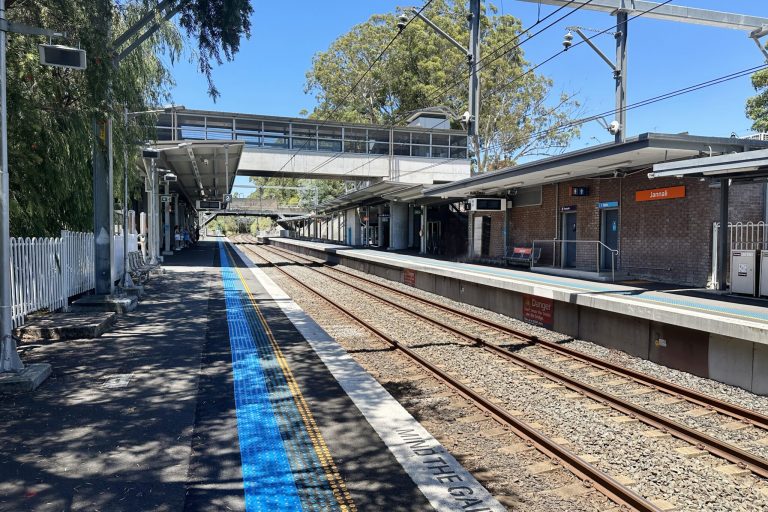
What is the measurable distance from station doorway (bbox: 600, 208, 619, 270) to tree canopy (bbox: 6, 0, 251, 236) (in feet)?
39.3

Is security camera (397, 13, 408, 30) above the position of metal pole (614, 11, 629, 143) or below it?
above

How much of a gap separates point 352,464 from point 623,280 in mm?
12199

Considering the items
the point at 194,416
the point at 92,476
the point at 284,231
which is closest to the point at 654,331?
the point at 194,416

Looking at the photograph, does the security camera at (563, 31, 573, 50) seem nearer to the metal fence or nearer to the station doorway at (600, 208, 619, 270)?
the station doorway at (600, 208, 619, 270)

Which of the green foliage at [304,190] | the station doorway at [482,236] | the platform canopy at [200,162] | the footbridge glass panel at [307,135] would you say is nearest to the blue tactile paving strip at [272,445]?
the platform canopy at [200,162]

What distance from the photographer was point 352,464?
178 inches

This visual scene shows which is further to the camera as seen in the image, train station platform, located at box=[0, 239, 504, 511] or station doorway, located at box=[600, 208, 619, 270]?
station doorway, located at box=[600, 208, 619, 270]

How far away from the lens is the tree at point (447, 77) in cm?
4094

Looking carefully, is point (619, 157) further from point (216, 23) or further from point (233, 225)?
point (233, 225)

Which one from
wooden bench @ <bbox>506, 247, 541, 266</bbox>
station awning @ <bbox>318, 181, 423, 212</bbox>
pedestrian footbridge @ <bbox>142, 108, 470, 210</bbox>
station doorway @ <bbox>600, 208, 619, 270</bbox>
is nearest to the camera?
station doorway @ <bbox>600, 208, 619, 270</bbox>

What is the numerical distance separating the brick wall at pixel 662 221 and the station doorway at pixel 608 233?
7.1 inches

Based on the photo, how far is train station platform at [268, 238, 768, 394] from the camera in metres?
7.22

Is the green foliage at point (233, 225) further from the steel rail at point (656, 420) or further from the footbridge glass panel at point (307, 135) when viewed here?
the steel rail at point (656, 420)

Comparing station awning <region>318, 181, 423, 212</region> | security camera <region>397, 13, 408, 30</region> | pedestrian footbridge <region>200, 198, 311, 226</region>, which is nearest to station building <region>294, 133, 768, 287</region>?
station awning <region>318, 181, 423, 212</region>
